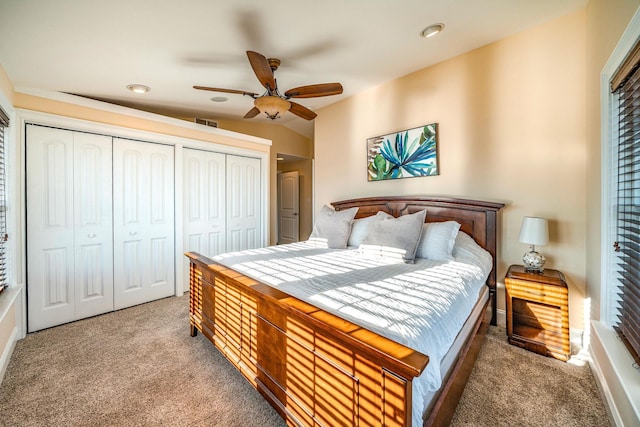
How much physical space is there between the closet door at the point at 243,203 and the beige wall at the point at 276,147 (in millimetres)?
339

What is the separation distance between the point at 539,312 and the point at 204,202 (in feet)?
12.6

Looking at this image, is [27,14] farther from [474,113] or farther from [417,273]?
[474,113]

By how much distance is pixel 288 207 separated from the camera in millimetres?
6652

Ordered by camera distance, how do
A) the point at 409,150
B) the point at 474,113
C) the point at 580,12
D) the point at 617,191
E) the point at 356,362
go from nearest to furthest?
the point at 356,362 → the point at 617,191 → the point at 580,12 → the point at 474,113 → the point at 409,150

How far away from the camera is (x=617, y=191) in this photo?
5.42 feet

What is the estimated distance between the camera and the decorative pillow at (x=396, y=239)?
2.28 metres

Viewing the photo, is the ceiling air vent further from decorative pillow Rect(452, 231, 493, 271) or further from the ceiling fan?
decorative pillow Rect(452, 231, 493, 271)

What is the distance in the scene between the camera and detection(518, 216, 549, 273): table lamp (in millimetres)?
2176

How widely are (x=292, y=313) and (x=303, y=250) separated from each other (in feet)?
4.87

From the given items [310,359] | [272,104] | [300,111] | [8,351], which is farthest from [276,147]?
[310,359]

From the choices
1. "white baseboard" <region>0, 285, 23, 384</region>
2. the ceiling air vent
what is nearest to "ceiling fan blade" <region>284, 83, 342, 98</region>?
the ceiling air vent

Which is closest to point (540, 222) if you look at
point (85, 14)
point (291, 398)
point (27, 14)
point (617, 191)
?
point (617, 191)

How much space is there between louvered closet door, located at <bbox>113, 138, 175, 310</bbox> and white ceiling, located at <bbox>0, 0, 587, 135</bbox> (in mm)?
744

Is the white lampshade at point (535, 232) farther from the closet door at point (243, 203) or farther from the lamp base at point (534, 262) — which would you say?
the closet door at point (243, 203)
